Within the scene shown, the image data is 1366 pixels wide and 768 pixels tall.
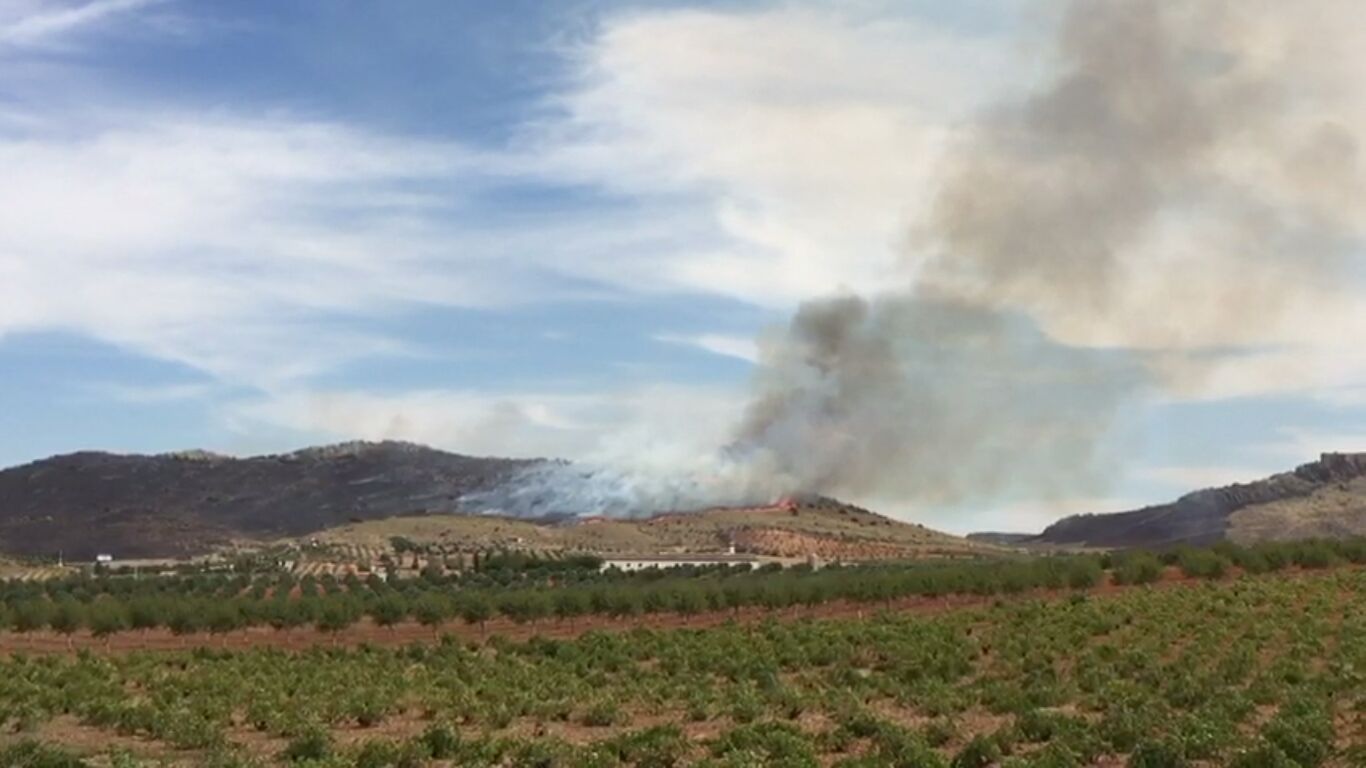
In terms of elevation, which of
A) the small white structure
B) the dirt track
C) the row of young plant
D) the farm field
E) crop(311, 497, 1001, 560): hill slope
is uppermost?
crop(311, 497, 1001, 560): hill slope

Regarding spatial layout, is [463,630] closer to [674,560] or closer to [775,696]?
[775,696]

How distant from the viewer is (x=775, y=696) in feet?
116

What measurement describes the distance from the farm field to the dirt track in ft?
34.8

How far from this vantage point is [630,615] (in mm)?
80312

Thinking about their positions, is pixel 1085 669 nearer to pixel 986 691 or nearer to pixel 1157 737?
pixel 986 691

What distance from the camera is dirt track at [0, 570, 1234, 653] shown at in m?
72.1

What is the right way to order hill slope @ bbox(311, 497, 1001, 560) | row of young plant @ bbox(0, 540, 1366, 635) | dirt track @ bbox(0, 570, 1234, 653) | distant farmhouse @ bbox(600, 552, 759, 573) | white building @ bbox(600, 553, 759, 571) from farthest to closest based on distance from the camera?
hill slope @ bbox(311, 497, 1001, 560) < white building @ bbox(600, 553, 759, 571) < distant farmhouse @ bbox(600, 552, 759, 573) < row of young plant @ bbox(0, 540, 1366, 635) < dirt track @ bbox(0, 570, 1234, 653)

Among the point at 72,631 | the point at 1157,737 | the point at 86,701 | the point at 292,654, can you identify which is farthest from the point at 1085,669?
the point at 72,631

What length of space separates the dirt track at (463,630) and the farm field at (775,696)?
10614 mm

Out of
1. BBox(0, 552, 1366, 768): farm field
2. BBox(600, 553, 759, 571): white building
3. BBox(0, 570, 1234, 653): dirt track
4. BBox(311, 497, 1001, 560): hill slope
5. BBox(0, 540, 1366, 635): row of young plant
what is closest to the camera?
BBox(0, 552, 1366, 768): farm field

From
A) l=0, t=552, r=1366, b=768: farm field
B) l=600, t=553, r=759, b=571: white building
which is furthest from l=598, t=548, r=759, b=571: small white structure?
l=0, t=552, r=1366, b=768: farm field

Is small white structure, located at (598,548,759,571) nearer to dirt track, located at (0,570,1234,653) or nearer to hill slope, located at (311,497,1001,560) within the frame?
hill slope, located at (311,497,1001,560)

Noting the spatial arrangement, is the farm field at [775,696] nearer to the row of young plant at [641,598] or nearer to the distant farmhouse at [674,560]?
the row of young plant at [641,598]

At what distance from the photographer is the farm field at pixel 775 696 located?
2552 centimetres
